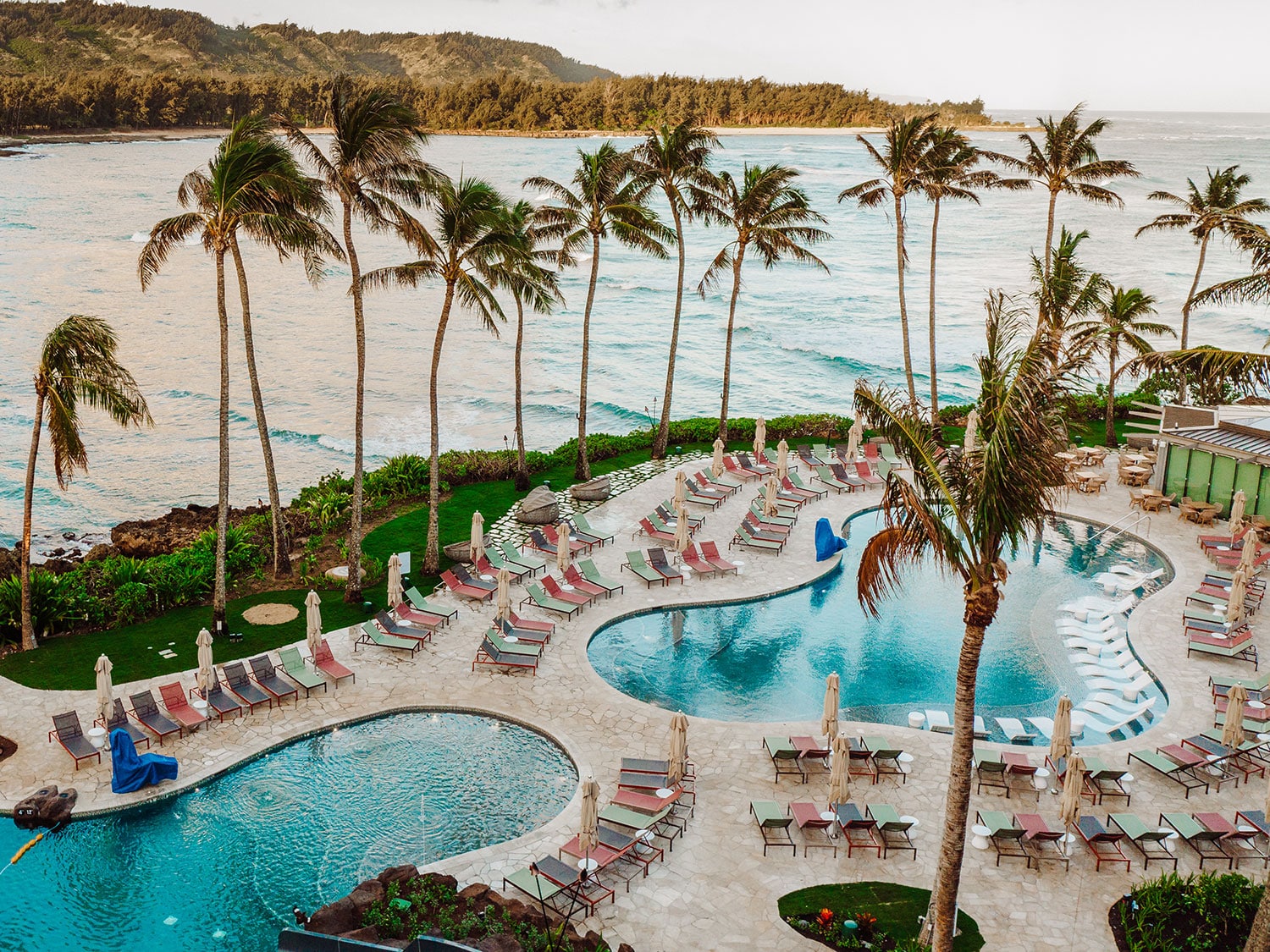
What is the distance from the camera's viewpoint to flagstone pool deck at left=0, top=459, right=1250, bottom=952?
12539 millimetres

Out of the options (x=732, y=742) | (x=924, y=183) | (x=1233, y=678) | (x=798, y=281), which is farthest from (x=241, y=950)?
(x=798, y=281)

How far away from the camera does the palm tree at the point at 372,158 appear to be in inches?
763

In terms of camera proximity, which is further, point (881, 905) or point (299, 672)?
point (299, 672)

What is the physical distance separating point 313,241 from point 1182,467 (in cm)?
2431

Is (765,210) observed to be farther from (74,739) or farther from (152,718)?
(74,739)

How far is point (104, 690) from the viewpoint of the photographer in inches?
643

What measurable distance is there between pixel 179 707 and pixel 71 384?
22.4ft

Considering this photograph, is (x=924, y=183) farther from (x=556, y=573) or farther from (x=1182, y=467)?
(x=556, y=573)

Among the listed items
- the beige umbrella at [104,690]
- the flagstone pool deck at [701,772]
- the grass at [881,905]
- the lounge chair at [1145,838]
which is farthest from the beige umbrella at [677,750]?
the beige umbrella at [104,690]

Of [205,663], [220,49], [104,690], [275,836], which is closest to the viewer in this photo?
[275,836]

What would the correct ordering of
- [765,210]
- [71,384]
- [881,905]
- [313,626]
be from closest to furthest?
[881,905]
[313,626]
[71,384]
[765,210]

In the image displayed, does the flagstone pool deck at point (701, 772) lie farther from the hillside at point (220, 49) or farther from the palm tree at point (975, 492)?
the hillside at point (220, 49)

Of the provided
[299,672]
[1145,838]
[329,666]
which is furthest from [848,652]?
[299,672]

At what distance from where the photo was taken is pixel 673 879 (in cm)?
1317
